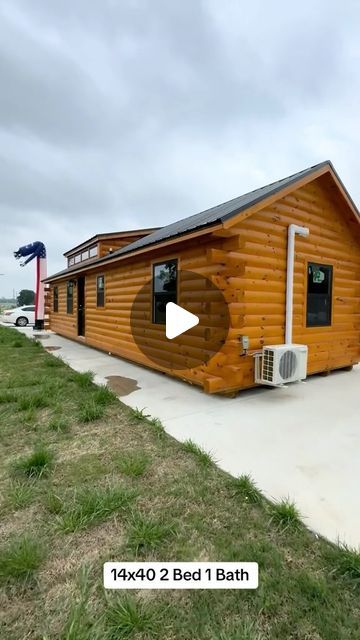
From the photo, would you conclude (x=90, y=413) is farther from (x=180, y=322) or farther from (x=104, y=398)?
(x=180, y=322)

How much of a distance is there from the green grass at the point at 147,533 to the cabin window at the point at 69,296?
10.8 metres

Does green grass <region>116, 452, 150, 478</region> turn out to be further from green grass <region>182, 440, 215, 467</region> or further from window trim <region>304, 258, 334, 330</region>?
window trim <region>304, 258, 334, 330</region>

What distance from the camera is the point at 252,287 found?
4738mm

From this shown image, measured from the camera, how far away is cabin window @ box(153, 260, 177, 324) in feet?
18.3

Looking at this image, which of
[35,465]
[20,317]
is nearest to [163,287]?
[35,465]

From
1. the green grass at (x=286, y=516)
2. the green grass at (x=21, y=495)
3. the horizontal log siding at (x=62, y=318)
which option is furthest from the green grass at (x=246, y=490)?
the horizontal log siding at (x=62, y=318)

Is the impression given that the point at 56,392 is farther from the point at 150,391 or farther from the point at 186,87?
the point at 186,87

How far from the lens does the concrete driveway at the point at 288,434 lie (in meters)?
2.18

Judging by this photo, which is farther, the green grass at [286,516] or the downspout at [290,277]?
the downspout at [290,277]

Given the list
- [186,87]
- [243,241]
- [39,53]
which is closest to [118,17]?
[39,53]

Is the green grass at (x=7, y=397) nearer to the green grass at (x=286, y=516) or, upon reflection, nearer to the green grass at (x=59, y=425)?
the green grass at (x=59, y=425)

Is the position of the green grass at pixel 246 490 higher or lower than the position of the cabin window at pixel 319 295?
lower

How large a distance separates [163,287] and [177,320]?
84cm

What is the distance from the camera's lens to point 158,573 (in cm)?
158
